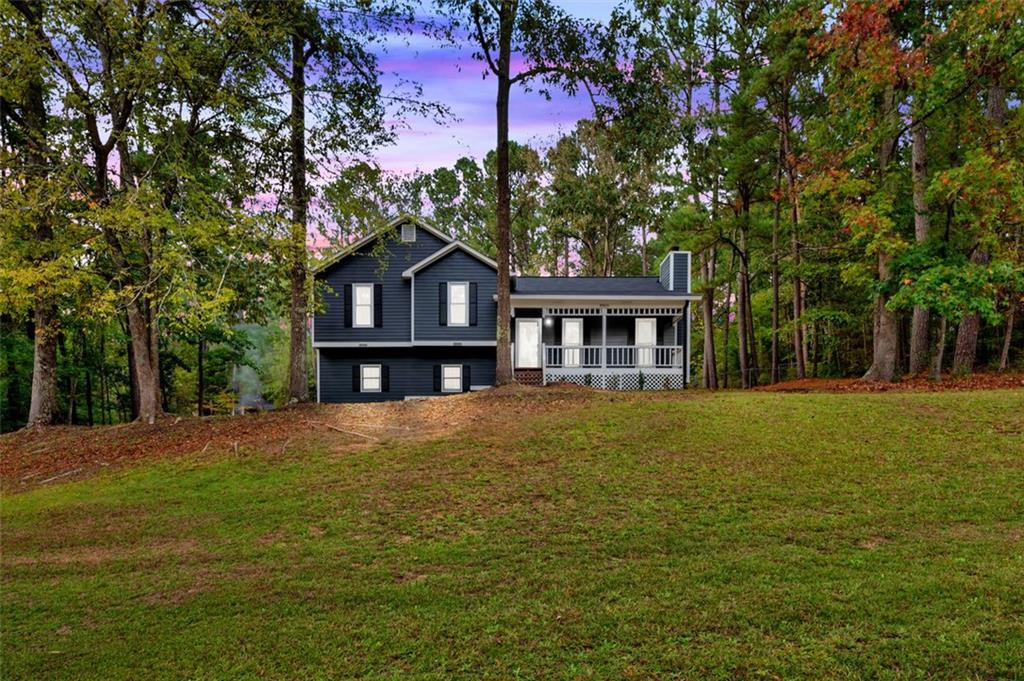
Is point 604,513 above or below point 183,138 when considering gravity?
below

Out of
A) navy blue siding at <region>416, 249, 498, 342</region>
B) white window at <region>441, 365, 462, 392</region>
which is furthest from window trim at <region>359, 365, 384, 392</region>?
white window at <region>441, 365, 462, 392</region>

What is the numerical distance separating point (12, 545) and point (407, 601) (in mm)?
5924

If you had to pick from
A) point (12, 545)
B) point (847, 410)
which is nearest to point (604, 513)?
point (847, 410)

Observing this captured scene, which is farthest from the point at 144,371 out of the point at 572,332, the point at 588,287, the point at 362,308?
the point at 588,287

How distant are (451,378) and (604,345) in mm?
6419

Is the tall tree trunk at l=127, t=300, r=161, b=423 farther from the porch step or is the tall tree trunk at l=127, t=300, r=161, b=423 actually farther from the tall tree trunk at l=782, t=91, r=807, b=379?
the tall tree trunk at l=782, t=91, r=807, b=379

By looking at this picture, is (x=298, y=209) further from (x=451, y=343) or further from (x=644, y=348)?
(x=644, y=348)

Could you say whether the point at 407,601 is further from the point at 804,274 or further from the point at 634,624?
the point at 804,274

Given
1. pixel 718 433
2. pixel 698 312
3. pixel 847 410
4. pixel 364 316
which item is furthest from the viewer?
pixel 698 312

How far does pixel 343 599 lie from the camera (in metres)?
5.14

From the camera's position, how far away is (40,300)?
1276 centimetres

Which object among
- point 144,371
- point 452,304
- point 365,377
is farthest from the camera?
point 365,377

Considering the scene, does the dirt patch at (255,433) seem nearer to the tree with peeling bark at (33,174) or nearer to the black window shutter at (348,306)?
the tree with peeling bark at (33,174)

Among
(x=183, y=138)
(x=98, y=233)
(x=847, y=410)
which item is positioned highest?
(x=183, y=138)
